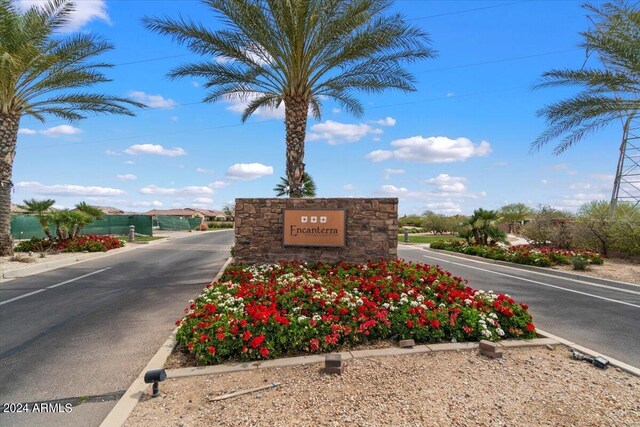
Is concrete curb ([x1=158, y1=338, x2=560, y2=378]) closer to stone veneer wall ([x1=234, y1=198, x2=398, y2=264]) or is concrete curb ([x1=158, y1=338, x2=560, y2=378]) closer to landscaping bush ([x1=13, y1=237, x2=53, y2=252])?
stone veneer wall ([x1=234, y1=198, x2=398, y2=264])

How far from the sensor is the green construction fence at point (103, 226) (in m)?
22.1

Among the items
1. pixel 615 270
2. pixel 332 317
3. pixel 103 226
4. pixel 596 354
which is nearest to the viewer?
pixel 596 354

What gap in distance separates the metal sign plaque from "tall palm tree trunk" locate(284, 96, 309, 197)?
2.48 m

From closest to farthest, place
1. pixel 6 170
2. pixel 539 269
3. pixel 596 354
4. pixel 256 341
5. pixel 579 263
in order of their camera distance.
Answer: pixel 256 341 < pixel 596 354 < pixel 579 263 < pixel 539 269 < pixel 6 170

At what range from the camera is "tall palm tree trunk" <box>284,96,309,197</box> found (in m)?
12.3

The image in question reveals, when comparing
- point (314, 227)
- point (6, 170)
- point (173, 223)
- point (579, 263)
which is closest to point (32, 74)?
point (6, 170)

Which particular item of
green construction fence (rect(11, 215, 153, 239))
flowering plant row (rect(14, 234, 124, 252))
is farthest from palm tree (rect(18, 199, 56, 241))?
green construction fence (rect(11, 215, 153, 239))

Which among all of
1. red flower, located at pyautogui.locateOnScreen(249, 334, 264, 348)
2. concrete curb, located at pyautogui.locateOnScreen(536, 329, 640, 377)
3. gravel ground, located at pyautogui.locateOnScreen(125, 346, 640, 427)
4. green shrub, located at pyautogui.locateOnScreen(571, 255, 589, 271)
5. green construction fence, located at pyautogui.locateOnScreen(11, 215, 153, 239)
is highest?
green construction fence, located at pyautogui.locateOnScreen(11, 215, 153, 239)

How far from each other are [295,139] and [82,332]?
335 inches

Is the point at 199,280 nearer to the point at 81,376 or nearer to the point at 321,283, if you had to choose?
the point at 321,283

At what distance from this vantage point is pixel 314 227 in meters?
9.87

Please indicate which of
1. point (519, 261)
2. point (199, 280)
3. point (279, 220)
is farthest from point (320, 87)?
point (519, 261)

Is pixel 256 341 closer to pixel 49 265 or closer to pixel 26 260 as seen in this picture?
pixel 49 265

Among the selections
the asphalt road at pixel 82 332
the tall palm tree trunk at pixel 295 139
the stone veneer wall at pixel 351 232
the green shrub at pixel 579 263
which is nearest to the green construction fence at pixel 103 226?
the asphalt road at pixel 82 332
